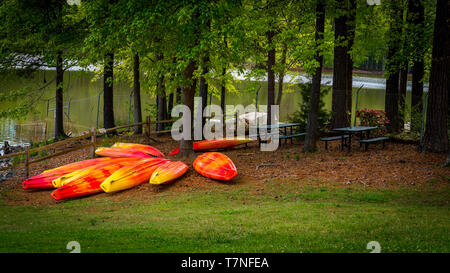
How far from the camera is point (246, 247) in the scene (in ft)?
17.5

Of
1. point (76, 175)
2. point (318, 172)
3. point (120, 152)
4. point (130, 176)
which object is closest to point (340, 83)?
point (318, 172)

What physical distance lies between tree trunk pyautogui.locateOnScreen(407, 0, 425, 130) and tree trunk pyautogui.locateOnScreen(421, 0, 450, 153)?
1327 millimetres

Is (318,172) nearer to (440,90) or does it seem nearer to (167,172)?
(167,172)

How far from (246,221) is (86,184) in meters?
5.31

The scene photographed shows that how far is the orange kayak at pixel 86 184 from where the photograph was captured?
388 inches

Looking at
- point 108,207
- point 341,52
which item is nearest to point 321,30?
point 341,52

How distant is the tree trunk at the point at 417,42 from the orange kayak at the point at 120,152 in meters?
9.71

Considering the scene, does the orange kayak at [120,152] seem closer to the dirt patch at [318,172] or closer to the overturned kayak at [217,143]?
the overturned kayak at [217,143]

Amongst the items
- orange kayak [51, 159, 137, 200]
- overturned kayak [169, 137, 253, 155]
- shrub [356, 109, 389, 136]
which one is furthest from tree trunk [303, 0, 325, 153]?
orange kayak [51, 159, 137, 200]

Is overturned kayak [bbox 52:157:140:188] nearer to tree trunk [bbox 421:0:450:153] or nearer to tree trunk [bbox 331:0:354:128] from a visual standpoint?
tree trunk [bbox 331:0:354:128]

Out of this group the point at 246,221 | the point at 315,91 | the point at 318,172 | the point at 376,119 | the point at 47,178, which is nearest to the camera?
the point at 246,221

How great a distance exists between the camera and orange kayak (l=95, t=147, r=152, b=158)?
41.1 ft

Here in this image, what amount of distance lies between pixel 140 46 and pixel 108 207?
5025 millimetres

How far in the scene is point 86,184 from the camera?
10195 millimetres
